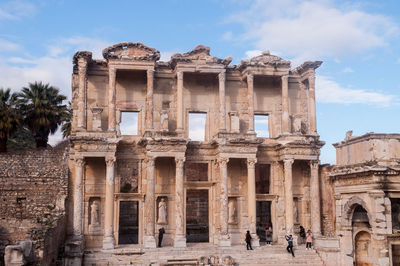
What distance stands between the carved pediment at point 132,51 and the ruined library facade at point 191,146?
0.05m

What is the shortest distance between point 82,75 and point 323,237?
14604mm

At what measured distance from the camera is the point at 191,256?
2266 centimetres

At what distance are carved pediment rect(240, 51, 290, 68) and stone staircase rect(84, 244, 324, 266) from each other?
9.72 metres

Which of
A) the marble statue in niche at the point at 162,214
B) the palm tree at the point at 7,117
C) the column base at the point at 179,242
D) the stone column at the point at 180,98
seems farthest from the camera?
the palm tree at the point at 7,117

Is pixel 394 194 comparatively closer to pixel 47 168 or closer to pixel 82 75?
pixel 82 75

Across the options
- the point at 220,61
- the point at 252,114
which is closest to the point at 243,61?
the point at 220,61

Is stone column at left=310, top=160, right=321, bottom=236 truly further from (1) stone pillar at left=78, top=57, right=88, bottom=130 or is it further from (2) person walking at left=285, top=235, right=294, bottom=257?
(1) stone pillar at left=78, top=57, right=88, bottom=130

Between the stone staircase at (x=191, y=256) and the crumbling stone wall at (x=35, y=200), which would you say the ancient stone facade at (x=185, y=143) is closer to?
the stone staircase at (x=191, y=256)

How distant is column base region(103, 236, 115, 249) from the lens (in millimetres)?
23141

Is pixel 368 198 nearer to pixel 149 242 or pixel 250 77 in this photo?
pixel 250 77

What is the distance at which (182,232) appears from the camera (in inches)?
952

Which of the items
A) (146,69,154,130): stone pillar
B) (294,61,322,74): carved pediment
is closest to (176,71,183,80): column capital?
(146,69,154,130): stone pillar

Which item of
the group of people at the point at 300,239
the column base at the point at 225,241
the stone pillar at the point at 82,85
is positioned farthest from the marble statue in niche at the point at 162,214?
the stone pillar at the point at 82,85

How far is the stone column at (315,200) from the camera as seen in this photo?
25.5 m
